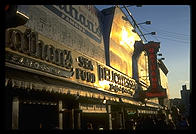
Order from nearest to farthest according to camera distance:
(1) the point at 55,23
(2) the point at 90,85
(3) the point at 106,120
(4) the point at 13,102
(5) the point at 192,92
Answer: (5) the point at 192,92, (4) the point at 13,102, (1) the point at 55,23, (2) the point at 90,85, (3) the point at 106,120

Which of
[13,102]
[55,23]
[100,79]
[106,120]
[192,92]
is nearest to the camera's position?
[192,92]

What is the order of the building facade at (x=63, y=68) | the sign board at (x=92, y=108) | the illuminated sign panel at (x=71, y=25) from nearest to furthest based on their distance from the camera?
the building facade at (x=63, y=68) < the illuminated sign panel at (x=71, y=25) < the sign board at (x=92, y=108)

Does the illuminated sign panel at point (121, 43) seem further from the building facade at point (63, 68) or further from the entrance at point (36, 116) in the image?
the entrance at point (36, 116)

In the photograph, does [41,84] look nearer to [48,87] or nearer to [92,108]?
[48,87]

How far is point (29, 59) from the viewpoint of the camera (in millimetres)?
7289

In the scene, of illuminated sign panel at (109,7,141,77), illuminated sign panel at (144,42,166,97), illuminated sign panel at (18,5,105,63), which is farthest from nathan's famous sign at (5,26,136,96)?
illuminated sign panel at (144,42,166,97)

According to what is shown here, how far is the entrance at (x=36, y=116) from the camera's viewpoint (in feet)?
30.7

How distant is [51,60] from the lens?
8.63 m

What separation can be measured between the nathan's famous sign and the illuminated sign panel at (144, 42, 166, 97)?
10020 millimetres

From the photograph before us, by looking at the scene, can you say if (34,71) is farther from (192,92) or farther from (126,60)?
(126,60)

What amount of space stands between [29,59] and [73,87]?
290 centimetres

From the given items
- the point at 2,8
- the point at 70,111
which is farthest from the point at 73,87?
the point at 2,8

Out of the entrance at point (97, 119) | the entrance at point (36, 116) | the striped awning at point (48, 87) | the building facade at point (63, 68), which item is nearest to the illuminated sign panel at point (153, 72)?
the building facade at point (63, 68)

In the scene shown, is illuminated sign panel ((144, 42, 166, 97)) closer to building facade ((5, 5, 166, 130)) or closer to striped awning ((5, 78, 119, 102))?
building facade ((5, 5, 166, 130))
